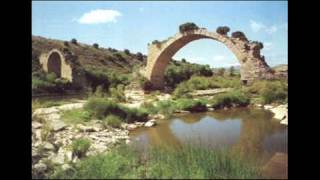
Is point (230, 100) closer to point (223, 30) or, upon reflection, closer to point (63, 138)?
point (223, 30)

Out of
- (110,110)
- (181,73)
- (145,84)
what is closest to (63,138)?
(110,110)

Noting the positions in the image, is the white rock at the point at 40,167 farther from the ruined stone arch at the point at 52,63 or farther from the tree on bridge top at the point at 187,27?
the ruined stone arch at the point at 52,63

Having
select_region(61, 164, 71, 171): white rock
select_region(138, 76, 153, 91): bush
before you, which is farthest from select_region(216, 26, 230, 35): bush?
select_region(61, 164, 71, 171): white rock

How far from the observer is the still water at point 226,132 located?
5.29 metres

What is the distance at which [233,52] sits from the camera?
10.5 metres

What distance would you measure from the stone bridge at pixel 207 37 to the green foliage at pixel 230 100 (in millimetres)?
973

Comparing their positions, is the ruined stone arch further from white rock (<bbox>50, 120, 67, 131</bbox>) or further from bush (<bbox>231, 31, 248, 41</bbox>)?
white rock (<bbox>50, 120, 67, 131</bbox>)

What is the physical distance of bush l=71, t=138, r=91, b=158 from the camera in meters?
4.48

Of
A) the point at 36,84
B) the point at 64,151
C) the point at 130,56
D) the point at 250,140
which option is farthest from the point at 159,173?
the point at 130,56
